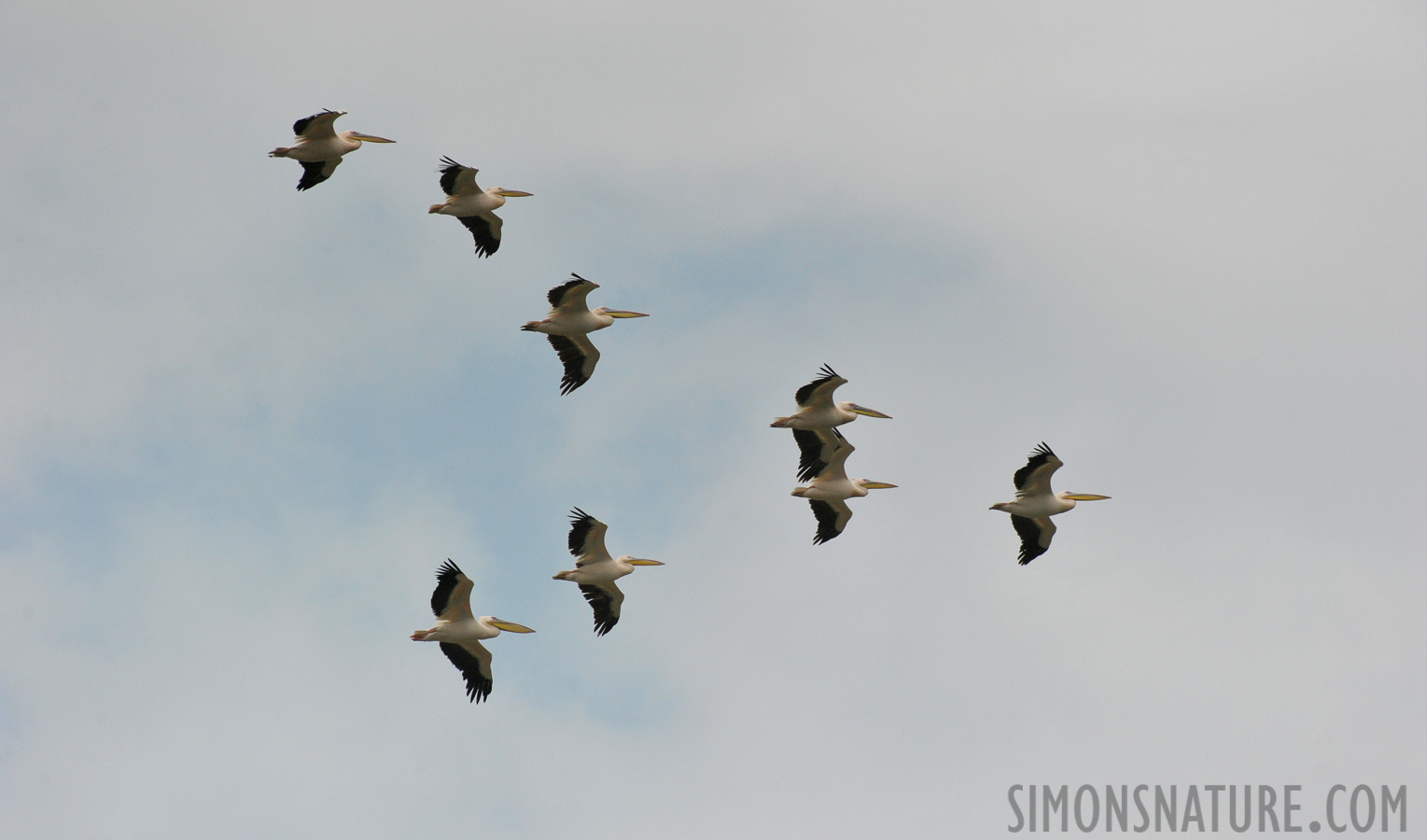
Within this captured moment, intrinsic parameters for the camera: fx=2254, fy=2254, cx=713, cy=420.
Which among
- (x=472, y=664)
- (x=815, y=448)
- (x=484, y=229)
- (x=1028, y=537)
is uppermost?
(x=484, y=229)

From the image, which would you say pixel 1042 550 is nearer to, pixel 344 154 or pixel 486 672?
pixel 486 672

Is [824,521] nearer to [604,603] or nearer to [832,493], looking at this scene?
[832,493]

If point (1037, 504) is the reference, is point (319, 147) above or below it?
above

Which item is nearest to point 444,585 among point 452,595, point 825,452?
point 452,595

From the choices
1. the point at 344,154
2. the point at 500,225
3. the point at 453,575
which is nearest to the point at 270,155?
the point at 344,154

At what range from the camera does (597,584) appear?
3450 cm

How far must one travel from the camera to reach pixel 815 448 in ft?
118

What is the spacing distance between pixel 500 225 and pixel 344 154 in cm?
266

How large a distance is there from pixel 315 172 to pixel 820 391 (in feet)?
27.7

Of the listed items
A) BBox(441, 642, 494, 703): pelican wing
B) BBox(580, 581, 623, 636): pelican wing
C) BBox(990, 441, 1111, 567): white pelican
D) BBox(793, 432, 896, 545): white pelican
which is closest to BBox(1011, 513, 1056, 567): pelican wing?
BBox(990, 441, 1111, 567): white pelican

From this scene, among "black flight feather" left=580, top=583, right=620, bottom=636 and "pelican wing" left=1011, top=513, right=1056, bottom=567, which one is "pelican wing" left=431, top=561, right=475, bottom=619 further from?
"pelican wing" left=1011, top=513, right=1056, bottom=567

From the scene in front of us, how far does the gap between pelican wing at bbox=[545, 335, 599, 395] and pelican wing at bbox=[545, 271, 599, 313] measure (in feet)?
1.74

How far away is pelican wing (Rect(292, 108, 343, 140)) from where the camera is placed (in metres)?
33.2

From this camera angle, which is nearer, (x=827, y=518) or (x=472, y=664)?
(x=472, y=664)
